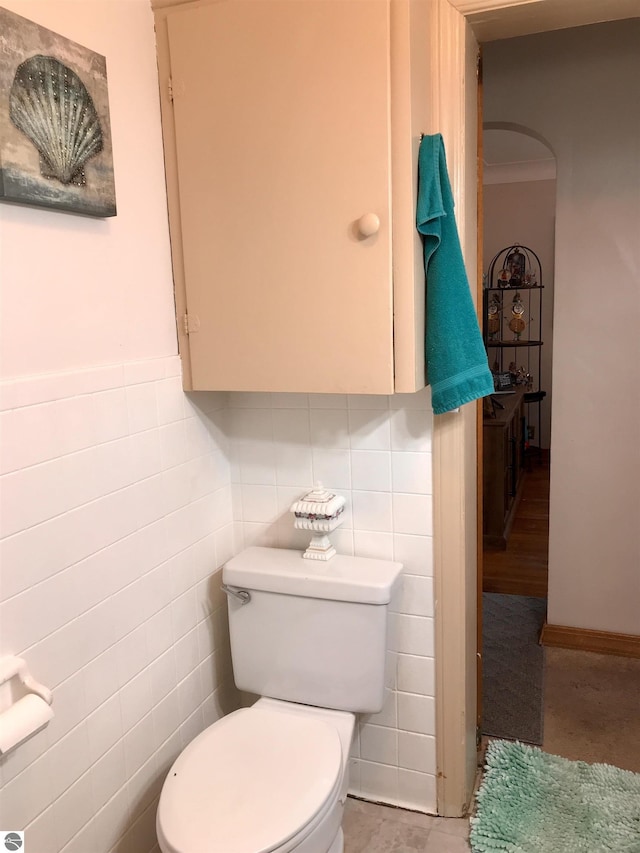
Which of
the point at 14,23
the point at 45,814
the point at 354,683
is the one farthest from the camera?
the point at 354,683

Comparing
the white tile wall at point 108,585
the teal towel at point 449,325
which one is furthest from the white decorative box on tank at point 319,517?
the teal towel at point 449,325

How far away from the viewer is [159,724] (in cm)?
160

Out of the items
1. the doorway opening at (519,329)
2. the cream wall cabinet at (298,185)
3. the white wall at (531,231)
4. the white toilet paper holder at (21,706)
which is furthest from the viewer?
the white wall at (531,231)

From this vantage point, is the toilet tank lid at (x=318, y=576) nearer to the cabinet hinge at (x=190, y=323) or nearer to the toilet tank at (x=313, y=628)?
the toilet tank at (x=313, y=628)

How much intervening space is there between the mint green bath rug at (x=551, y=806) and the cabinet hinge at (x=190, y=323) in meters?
1.51

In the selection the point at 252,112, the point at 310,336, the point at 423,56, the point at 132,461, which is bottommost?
the point at 132,461

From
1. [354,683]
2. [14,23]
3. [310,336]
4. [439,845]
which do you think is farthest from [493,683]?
[14,23]

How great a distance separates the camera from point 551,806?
1.81 meters

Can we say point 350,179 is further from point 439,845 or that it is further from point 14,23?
point 439,845

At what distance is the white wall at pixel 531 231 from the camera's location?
18.9ft

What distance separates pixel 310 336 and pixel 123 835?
1.22 metres

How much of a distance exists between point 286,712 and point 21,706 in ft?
2.51

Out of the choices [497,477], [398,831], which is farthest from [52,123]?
[497,477]

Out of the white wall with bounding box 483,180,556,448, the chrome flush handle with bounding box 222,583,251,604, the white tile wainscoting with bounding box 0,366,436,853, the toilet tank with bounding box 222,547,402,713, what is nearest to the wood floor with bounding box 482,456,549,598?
the white wall with bounding box 483,180,556,448
